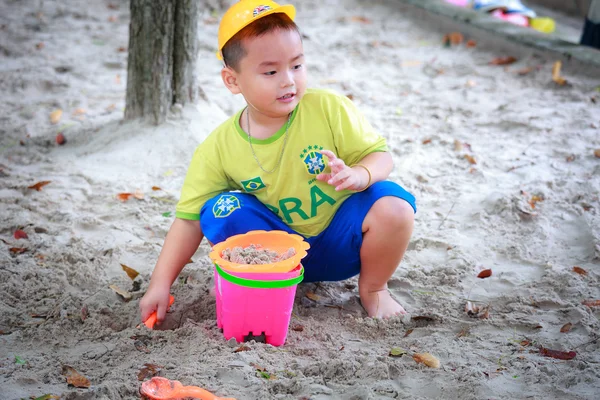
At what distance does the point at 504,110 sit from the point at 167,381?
313 cm

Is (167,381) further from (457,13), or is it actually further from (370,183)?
(457,13)

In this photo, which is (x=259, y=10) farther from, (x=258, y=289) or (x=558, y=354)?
(x=558, y=354)

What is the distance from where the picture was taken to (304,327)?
2.22 metres

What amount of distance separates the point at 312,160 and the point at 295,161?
6cm

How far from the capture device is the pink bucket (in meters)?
1.95

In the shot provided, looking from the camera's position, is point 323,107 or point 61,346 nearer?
point 61,346

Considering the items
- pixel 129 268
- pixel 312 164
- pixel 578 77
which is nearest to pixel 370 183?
pixel 312 164

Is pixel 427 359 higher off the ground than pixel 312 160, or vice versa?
pixel 312 160

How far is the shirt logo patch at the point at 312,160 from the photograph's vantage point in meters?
2.25

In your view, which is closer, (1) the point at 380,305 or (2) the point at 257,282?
(2) the point at 257,282

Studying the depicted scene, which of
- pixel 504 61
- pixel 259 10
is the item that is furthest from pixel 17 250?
pixel 504 61

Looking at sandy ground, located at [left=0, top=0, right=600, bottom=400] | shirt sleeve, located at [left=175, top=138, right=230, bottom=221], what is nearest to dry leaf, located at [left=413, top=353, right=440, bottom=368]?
sandy ground, located at [left=0, top=0, right=600, bottom=400]

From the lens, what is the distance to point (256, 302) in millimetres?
2010

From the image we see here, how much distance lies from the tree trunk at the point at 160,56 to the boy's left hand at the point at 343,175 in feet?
5.56
